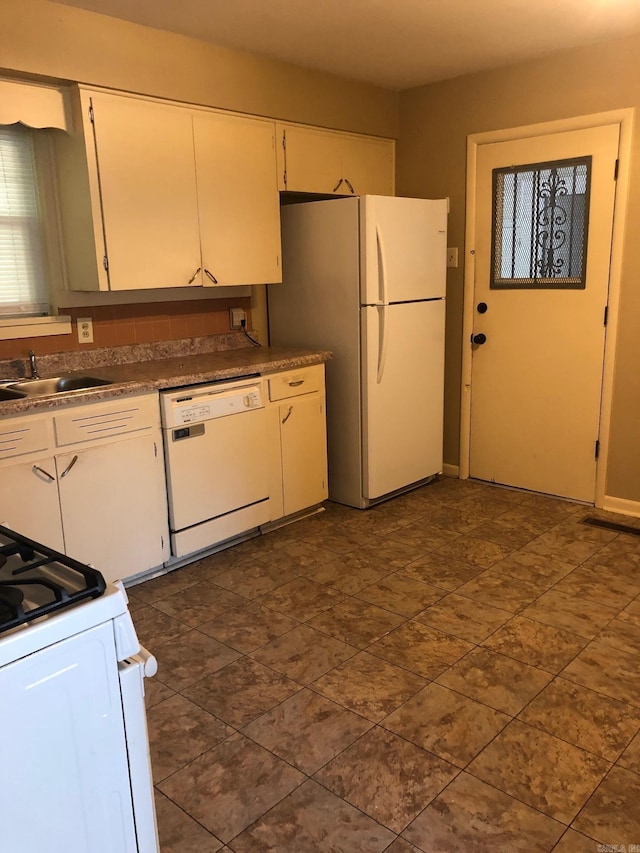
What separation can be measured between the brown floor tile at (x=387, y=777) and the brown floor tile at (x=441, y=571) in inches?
42.3

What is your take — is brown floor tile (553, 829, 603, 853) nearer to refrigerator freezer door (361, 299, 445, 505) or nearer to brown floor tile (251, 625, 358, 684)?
brown floor tile (251, 625, 358, 684)

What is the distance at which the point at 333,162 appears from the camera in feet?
13.4

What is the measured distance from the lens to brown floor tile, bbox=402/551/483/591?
3100 mm

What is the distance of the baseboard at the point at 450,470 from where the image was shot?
459cm

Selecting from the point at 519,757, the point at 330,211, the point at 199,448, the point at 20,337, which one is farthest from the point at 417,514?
the point at 20,337

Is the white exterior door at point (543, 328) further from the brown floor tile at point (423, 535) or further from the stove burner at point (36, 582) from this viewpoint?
the stove burner at point (36, 582)

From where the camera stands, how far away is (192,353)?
3.85m

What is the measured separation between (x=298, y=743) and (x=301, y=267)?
8.68 ft

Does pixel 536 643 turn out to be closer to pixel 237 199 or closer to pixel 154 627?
pixel 154 627

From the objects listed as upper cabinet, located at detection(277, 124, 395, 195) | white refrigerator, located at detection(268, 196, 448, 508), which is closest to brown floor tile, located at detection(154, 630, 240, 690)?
white refrigerator, located at detection(268, 196, 448, 508)

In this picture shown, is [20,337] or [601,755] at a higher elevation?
[20,337]

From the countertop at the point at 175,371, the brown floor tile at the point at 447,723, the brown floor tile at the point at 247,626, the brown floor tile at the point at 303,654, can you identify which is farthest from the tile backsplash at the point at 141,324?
the brown floor tile at the point at 447,723

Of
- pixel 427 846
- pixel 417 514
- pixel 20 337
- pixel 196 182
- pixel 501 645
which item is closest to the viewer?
pixel 427 846

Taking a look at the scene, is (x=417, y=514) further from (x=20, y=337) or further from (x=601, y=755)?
(x=20, y=337)
